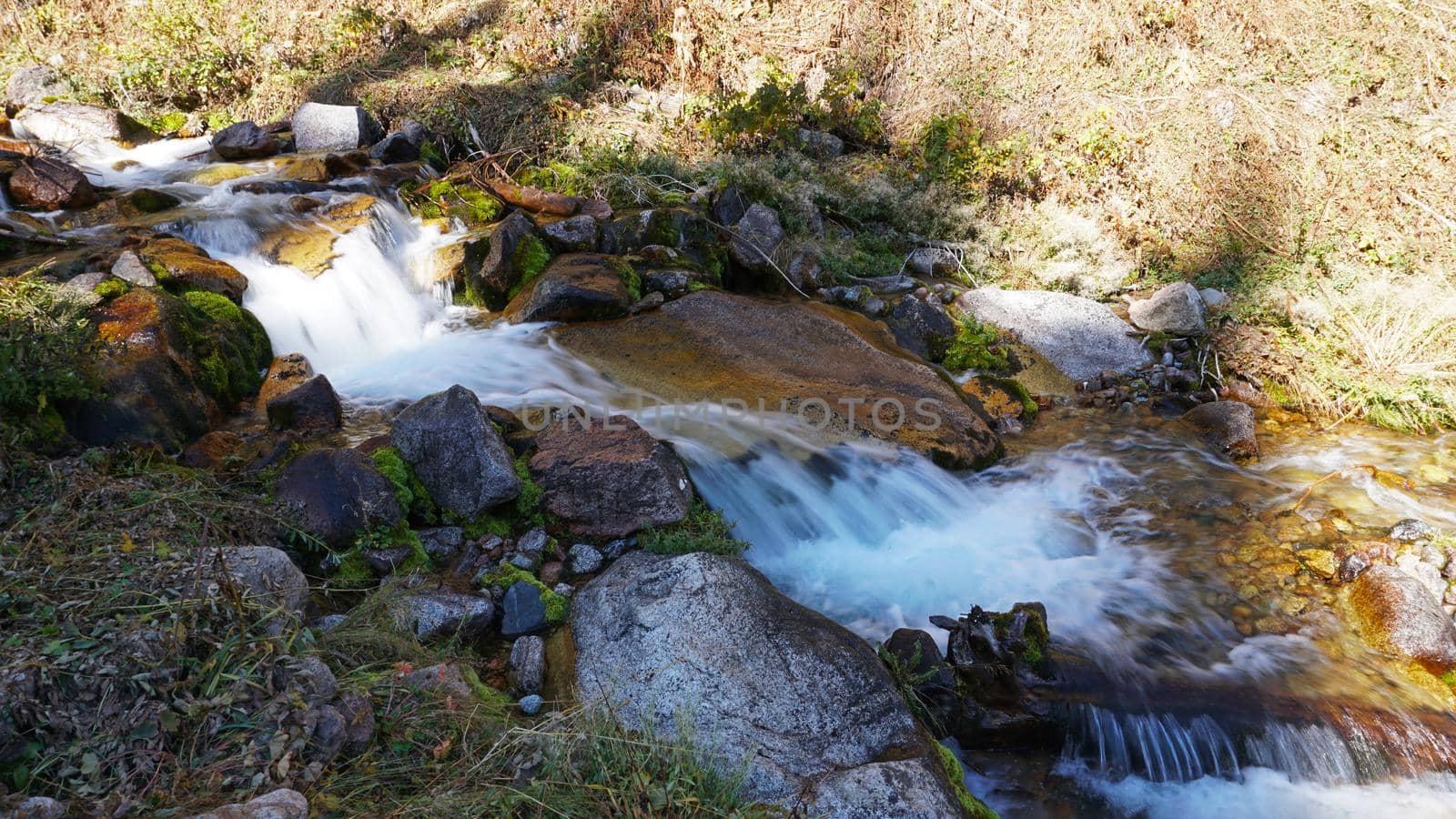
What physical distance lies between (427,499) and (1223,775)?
448cm

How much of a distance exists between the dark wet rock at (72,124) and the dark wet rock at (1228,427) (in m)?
13.0

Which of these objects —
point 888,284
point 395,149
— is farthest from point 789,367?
point 395,149

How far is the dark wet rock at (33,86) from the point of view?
34.9ft

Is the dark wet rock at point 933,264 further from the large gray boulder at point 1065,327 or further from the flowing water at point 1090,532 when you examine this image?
the flowing water at point 1090,532

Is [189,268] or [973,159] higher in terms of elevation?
→ [973,159]

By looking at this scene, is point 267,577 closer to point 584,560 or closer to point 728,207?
point 584,560

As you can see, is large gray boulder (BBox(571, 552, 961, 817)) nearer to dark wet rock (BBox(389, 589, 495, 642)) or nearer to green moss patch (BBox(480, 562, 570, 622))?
green moss patch (BBox(480, 562, 570, 622))

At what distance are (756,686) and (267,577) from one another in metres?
2.08

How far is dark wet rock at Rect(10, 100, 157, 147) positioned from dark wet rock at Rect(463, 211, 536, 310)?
608 centimetres

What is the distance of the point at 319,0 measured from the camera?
1340cm

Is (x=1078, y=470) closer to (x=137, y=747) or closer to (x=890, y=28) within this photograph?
(x=137, y=747)

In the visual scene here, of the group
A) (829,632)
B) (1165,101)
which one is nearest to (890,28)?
(1165,101)

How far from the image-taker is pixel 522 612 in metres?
4.05

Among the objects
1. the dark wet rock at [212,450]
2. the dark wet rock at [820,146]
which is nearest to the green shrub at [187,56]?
the dark wet rock at [820,146]
